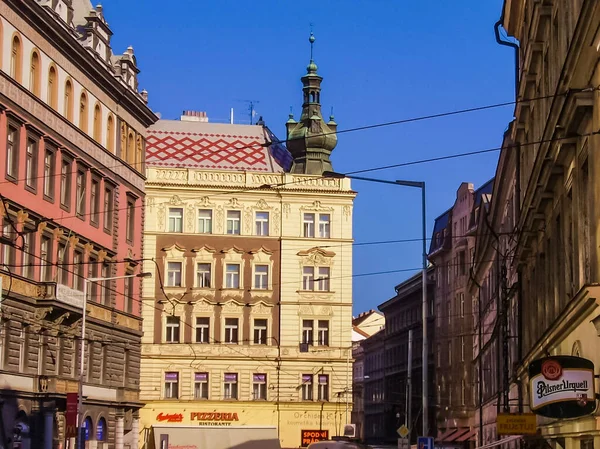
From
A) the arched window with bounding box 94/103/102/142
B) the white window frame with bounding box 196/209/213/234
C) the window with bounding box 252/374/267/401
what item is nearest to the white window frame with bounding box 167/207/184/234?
the white window frame with bounding box 196/209/213/234

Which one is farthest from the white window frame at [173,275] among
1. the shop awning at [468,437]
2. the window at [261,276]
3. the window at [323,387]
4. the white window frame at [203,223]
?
the shop awning at [468,437]

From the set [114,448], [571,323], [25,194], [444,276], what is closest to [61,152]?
[25,194]

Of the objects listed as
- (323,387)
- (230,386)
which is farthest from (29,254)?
(323,387)

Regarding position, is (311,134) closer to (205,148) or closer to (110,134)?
(205,148)

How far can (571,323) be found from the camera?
739 inches

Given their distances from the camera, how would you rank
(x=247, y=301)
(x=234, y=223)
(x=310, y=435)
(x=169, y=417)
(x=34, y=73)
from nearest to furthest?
(x=34, y=73), (x=310, y=435), (x=169, y=417), (x=247, y=301), (x=234, y=223)

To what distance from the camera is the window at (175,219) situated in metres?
78.0

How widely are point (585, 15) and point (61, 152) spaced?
36.0m

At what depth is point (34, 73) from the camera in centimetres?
4684

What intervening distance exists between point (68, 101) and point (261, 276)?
29.6m

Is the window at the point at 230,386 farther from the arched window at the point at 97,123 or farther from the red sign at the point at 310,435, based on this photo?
the arched window at the point at 97,123

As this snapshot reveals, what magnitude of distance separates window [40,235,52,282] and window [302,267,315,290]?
3155cm

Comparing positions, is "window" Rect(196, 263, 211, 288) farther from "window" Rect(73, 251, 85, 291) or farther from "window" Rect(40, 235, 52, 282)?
"window" Rect(40, 235, 52, 282)

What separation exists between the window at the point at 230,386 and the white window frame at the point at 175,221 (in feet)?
30.5
